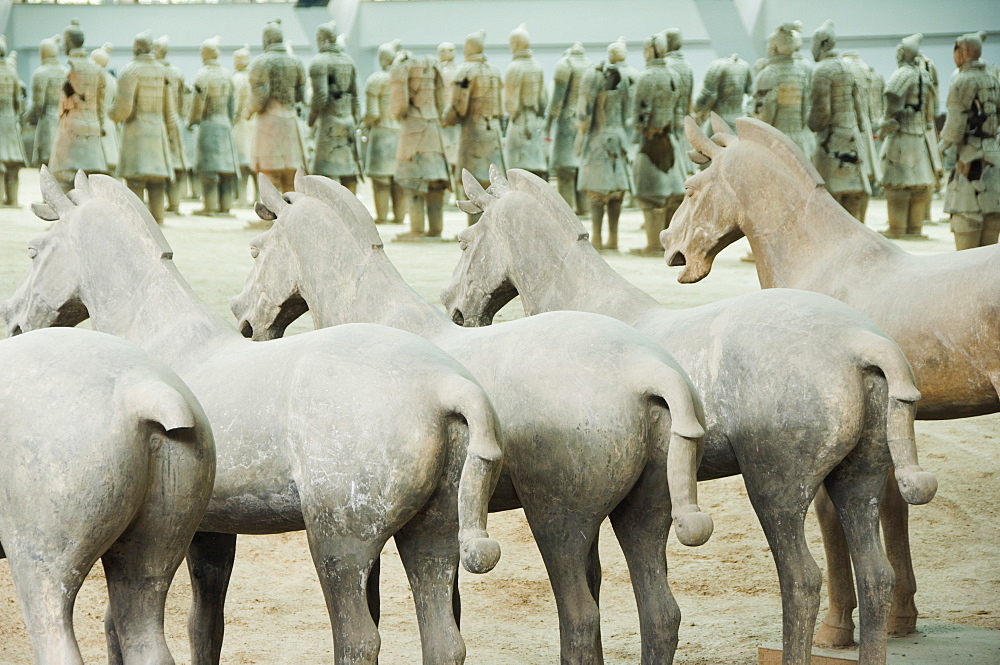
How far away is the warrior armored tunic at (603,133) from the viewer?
1323 cm

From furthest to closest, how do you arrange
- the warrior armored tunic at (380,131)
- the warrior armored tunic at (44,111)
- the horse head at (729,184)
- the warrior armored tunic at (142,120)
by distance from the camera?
the warrior armored tunic at (44,111) → the warrior armored tunic at (380,131) → the warrior armored tunic at (142,120) → the horse head at (729,184)

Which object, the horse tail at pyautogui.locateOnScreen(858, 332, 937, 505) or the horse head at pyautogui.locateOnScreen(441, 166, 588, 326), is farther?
the horse head at pyautogui.locateOnScreen(441, 166, 588, 326)

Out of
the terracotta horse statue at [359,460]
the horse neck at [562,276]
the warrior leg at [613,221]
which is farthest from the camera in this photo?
the warrior leg at [613,221]

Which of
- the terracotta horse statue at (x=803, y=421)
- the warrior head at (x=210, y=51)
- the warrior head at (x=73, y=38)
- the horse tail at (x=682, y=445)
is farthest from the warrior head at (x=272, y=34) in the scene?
the horse tail at (x=682, y=445)

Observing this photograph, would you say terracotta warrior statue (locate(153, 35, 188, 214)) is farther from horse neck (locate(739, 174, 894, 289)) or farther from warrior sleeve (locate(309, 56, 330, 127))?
horse neck (locate(739, 174, 894, 289))

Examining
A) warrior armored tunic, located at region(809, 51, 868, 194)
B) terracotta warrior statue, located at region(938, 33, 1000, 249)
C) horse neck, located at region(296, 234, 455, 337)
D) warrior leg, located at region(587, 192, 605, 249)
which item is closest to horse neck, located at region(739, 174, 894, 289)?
horse neck, located at region(296, 234, 455, 337)

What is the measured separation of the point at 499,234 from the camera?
443cm

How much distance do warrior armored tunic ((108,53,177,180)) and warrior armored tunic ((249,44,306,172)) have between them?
1187 mm

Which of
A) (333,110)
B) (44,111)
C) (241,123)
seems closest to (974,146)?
(333,110)

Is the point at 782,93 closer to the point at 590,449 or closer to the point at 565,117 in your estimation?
the point at 565,117

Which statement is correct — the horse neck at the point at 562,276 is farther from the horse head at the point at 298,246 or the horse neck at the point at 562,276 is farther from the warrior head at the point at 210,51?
the warrior head at the point at 210,51

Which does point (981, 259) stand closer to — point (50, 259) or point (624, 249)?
point (50, 259)

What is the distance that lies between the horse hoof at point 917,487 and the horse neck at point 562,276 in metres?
1.04

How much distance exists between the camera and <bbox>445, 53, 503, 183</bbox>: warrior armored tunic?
543 inches
